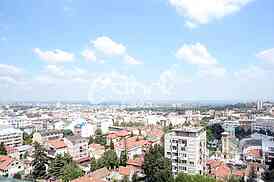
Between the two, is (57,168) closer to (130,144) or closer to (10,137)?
(130,144)

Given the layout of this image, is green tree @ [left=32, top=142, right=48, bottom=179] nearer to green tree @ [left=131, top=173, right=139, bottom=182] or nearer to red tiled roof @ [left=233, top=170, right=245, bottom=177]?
green tree @ [left=131, top=173, right=139, bottom=182]

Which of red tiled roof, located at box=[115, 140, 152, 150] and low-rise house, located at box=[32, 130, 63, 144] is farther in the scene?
low-rise house, located at box=[32, 130, 63, 144]

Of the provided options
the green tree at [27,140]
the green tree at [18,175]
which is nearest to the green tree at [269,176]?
the green tree at [18,175]

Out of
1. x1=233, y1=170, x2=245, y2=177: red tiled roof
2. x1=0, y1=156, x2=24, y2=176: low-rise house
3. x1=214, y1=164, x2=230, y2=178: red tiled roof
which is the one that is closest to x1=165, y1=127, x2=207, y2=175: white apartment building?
x1=214, y1=164, x2=230, y2=178: red tiled roof

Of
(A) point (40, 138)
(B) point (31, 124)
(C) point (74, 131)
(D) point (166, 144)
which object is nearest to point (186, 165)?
(D) point (166, 144)

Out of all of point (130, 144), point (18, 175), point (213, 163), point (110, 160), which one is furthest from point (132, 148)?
point (18, 175)

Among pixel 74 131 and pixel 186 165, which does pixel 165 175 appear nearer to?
pixel 186 165
